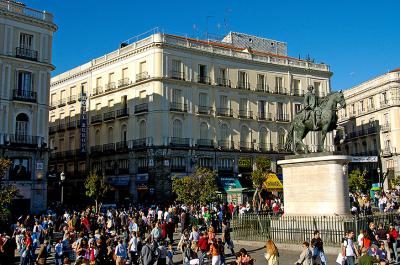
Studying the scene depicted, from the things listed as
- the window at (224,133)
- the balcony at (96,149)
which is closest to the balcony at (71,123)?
the balcony at (96,149)

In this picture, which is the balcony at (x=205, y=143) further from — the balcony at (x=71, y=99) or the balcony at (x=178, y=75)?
the balcony at (x=71, y=99)

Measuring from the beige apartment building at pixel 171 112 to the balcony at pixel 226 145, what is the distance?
17 centimetres

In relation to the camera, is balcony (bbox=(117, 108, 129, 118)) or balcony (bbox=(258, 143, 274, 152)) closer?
balcony (bbox=(117, 108, 129, 118))

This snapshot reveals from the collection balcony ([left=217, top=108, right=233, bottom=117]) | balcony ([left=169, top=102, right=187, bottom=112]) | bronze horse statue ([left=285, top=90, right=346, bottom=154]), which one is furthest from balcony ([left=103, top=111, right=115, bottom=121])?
bronze horse statue ([left=285, top=90, right=346, bottom=154])

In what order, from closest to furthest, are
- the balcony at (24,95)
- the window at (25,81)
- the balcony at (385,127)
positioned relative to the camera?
the balcony at (24,95)
the window at (25,81)
the balcony at (385,127)

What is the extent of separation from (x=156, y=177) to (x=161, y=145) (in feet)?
9.93

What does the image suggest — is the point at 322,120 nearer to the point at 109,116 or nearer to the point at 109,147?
the point at 109,147

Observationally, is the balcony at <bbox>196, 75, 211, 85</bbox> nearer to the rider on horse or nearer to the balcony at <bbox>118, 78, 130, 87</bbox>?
the balcony at <bbox>118, 78, 130, 87</bbox>

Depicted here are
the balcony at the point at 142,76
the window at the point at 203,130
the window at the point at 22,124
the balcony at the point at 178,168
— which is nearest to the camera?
the window at the point at 22,124

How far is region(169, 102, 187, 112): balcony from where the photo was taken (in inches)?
1871

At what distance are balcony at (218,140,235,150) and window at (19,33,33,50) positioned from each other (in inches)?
798

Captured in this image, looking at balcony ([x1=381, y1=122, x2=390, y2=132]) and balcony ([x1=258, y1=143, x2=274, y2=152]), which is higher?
balcony ([x1=381, y1=122, x2=390, y2=132])

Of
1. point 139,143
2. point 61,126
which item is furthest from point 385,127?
point 61,126

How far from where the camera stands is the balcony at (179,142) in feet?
153
